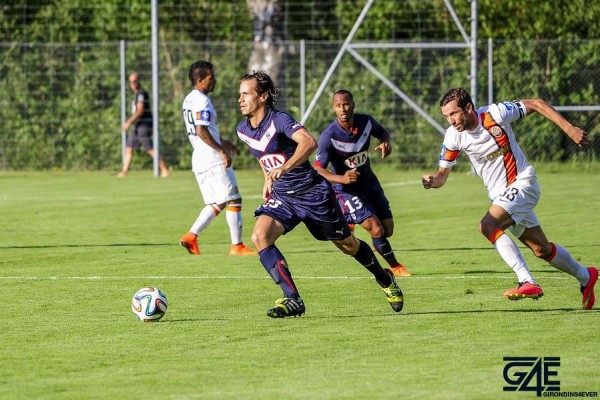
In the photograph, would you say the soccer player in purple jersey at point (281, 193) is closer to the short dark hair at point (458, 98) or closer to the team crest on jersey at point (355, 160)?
the short dark hair at point (458, 98)

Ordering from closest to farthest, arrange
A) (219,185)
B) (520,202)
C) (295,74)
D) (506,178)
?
1. (520,202)
2. (506,178)
3. (219,185)
4. (295,74)

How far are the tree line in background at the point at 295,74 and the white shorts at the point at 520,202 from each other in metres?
17.7

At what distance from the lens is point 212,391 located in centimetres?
732

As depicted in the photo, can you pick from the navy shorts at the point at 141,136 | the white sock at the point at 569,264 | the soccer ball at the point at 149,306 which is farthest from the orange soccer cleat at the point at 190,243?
the navy shorts at the point at 141,136

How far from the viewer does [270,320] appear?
10.0 metres

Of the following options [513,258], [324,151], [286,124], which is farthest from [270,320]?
[324,151]

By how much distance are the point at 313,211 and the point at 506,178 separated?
1760 mm

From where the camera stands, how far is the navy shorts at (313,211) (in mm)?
10219

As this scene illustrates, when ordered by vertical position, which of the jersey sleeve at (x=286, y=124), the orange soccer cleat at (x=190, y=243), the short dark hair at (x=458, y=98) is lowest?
the orange soccer cleat at (x=190, y=243)

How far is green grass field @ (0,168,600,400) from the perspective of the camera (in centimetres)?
760

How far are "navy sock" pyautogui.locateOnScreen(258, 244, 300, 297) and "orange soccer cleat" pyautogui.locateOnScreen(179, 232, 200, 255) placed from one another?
4880 millimetres

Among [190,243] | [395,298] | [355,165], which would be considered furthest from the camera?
[190,243]
